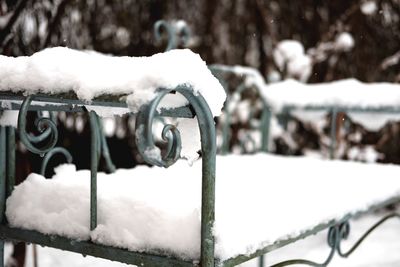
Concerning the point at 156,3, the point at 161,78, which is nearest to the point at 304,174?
the point at 161,78

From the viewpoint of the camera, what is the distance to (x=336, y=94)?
2578mm

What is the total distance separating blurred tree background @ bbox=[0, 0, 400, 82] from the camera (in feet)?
10.9

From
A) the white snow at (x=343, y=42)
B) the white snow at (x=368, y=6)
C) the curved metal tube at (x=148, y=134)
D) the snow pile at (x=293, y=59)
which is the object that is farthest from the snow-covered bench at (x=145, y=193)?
the white snow at (x=368, y=6)

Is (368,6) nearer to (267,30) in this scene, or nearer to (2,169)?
(267,30)

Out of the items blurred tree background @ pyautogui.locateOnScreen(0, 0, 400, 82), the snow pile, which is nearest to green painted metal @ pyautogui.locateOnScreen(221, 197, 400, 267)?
the snow pile

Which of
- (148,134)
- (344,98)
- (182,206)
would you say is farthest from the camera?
(344,98)

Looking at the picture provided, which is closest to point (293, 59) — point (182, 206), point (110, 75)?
point (182, 206)

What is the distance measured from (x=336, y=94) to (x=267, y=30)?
1.58m

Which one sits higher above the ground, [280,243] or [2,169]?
[2,169]

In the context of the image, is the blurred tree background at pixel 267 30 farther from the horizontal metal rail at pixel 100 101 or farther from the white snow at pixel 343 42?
the horizontal metal rail at pixel 100 101

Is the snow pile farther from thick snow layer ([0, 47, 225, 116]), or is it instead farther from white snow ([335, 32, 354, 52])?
thick snow layer ([0, 47, 225, 116])

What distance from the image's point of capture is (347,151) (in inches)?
154

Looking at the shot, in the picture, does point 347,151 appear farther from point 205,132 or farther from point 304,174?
point 205,132

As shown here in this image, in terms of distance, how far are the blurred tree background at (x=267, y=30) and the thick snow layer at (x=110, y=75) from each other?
2.09 m
